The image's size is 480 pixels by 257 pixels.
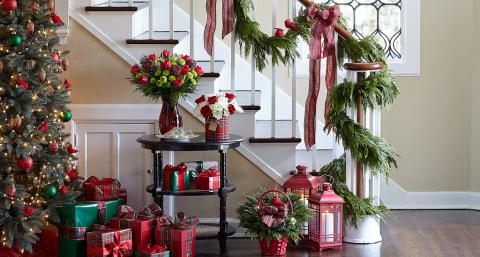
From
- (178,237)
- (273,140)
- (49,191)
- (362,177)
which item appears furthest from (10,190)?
(362,177)

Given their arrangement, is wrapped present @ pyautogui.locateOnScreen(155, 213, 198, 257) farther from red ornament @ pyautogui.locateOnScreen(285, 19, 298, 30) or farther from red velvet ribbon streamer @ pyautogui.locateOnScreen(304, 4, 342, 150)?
red ornament @ pyautogui.locateOnScreen(285, 19, 298, 30)

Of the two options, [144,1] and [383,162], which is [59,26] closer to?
[144,1]

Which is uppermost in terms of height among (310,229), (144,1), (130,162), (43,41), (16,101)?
(144,1)

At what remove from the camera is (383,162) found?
5.39m

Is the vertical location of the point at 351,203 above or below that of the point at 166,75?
below

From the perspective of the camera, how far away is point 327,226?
5.34 metres

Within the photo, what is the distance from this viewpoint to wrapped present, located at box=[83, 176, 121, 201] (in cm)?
539

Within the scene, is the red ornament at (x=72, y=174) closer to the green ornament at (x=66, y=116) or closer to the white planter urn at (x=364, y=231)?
the green ornament at (x=66, y=116)

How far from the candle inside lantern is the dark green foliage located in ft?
0.56

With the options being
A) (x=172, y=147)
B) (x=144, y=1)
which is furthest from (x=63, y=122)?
(x=144, y=1)

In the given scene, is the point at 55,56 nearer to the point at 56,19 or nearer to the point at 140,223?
the point at 56,19

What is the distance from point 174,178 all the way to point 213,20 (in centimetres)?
113

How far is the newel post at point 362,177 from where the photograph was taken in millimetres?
5445

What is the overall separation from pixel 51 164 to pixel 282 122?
5.45ft
